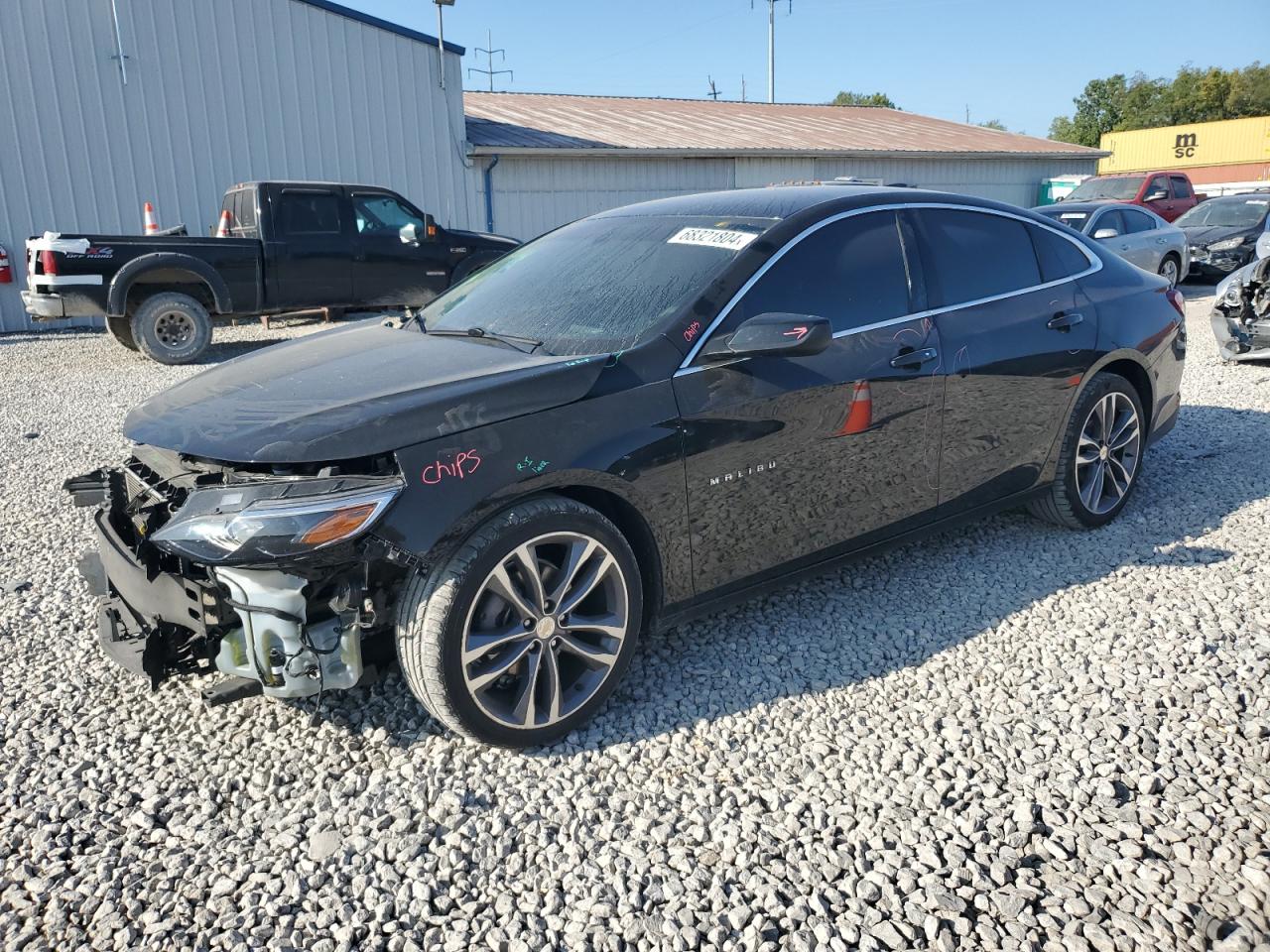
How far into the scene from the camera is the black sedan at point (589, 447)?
8.85 ft

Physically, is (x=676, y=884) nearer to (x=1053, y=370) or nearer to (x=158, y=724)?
(x=158, y=724)

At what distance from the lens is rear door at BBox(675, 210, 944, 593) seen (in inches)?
128

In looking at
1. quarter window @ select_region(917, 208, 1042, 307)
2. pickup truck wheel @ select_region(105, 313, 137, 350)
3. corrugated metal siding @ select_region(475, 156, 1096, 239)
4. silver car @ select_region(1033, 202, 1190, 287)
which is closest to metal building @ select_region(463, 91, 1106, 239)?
corrugated metal siding @ select_region(475, 156, 1096, 239)

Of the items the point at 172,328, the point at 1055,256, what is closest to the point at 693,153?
the point at 172,328

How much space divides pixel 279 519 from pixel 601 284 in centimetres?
159

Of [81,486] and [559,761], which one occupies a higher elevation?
[81,486]

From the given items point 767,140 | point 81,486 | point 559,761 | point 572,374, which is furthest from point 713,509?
point 767,140

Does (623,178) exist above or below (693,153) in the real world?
below

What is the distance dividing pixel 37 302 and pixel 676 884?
34.5 ft

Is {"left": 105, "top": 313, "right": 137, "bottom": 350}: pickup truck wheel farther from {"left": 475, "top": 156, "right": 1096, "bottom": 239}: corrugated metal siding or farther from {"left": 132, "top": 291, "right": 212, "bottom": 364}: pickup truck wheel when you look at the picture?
{"left": 475, "top": 156, "right": 1096, "bottom": 239}: corrugated metal siding

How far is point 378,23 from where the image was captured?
15.8 meters

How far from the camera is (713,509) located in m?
3.26

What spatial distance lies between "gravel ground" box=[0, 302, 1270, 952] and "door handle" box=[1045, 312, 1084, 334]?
1.13 meters

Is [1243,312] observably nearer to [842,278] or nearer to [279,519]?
[842,278]
